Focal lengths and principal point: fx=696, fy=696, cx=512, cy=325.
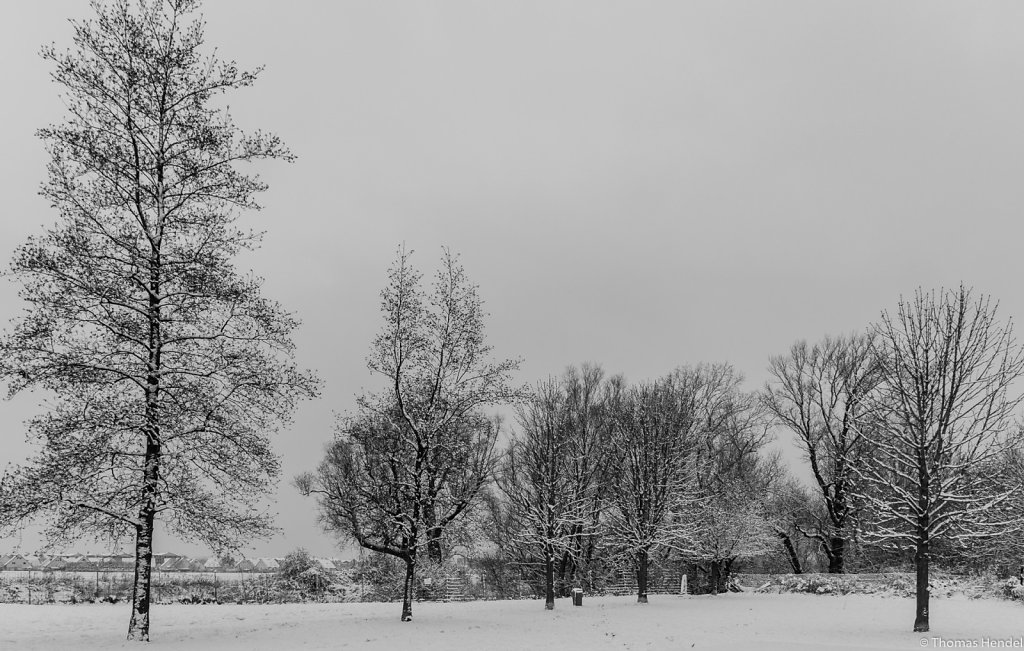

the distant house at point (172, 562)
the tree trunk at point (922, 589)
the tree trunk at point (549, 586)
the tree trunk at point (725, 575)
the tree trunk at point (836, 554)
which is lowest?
the distant house at point (172, 562)

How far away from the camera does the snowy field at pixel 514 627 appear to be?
16.8 metres

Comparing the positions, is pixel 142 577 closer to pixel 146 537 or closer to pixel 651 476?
pixel 146 537

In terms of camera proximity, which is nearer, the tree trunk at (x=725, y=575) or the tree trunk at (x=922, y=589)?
the tree trunk at (x=922, y=589)

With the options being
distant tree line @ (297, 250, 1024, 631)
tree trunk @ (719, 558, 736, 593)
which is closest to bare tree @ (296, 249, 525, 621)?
distant tree line @ (297, 250, 1024, 631)

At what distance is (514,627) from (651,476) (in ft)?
50.4

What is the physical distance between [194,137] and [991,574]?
40.4 m

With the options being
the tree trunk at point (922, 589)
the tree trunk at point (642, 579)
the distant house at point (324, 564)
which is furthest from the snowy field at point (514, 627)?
the distant house at point (324, 564)

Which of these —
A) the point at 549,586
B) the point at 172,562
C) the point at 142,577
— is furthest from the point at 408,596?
the point at 172,562

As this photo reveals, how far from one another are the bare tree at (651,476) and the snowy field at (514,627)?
5.00 meters

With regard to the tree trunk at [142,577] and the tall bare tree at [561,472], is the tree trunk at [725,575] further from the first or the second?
the tree trunk at [142,577]

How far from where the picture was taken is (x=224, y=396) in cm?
1759

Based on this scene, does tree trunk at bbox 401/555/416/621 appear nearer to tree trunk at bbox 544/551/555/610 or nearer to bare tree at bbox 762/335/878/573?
tree trunk at bbox 544/551/555/610

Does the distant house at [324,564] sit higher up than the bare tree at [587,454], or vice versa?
the bare tree at [587,454]

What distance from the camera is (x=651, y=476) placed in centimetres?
3475
